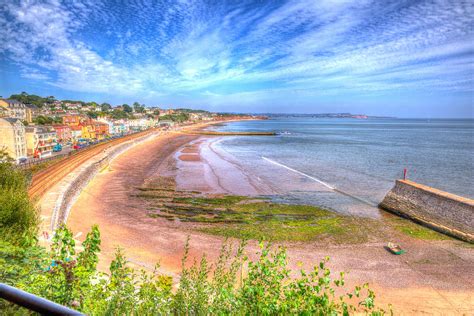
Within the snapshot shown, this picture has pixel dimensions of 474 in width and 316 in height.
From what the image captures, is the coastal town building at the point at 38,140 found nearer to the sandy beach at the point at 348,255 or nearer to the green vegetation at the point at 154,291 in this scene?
the sandy beach at the point at 348,255

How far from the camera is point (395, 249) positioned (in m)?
17.1

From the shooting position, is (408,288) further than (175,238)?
No

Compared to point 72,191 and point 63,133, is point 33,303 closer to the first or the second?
point 72,191

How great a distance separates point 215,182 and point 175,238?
16.4 metres

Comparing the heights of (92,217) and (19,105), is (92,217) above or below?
below

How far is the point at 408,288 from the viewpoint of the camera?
45.4 ft

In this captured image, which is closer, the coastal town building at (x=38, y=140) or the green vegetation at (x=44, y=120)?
the coastal town building at (x=38, y=140)

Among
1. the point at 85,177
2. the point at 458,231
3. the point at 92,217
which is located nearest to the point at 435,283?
the point at 458,231

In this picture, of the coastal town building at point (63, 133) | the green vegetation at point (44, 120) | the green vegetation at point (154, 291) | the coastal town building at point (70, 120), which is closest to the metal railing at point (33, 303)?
the green vegetation at point (154, 291)

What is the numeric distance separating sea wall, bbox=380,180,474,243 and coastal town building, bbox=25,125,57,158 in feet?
184

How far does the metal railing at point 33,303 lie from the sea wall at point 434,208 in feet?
77.8

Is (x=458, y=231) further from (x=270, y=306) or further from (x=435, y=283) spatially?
(x=270, y=306)

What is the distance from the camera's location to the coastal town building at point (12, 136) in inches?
1882

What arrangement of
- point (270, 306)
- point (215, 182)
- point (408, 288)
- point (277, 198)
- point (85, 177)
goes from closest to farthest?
point (270, 306), point (408, 288), point (277, 198), point (85, 177), point (215, 182)
